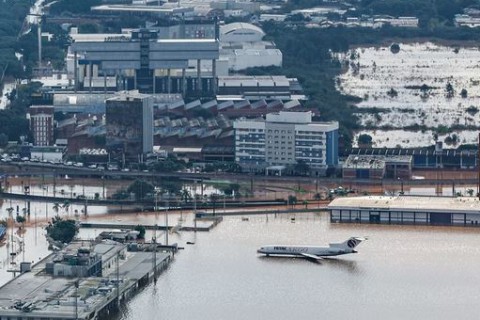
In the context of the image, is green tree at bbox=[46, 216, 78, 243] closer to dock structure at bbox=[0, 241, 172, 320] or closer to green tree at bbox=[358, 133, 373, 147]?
dock structure at bbox=[0, 241, 172, 320]

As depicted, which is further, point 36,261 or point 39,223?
point 39,223

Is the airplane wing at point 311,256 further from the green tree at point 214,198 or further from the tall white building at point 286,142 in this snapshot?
the tall white building at point 286,142

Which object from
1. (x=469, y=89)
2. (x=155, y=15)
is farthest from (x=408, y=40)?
(x=469, y=89)

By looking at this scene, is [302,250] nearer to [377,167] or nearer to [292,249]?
[292,249]

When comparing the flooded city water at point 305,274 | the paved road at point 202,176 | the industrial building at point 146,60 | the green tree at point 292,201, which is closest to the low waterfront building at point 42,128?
the paved road at point 202,176

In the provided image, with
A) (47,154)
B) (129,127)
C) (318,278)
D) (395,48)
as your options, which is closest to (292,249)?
(318,278)

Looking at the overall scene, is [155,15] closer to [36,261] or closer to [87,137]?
[87,137]
